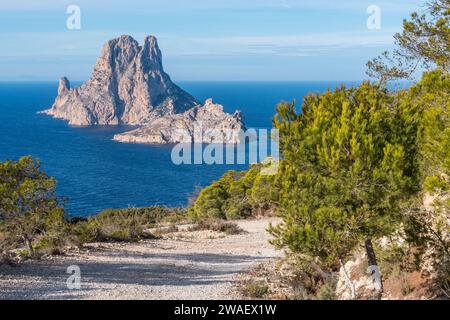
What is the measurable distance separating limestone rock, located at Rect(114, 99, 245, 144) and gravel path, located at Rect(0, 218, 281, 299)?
338ft

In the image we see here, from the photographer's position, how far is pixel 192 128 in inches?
5108

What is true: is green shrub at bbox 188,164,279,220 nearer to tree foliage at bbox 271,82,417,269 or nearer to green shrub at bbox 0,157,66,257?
green shrub at bbox 0,157,66,257

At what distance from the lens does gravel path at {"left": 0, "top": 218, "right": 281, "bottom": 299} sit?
33.3ft

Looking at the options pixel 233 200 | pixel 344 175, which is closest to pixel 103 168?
pixel 233 200

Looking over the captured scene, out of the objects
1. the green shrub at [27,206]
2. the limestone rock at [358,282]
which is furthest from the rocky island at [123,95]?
the limestone rock at [358,282]

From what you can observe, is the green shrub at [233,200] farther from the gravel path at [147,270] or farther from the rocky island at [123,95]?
the rocky island at [123,95]

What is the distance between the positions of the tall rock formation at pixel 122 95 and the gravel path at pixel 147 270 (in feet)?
534

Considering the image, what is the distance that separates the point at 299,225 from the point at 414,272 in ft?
9.90

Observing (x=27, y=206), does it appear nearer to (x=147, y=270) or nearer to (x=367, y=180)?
(x=147, y=270)

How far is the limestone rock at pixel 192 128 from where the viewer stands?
12319cm

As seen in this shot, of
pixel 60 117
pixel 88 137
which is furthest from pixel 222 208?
pixel 60 117

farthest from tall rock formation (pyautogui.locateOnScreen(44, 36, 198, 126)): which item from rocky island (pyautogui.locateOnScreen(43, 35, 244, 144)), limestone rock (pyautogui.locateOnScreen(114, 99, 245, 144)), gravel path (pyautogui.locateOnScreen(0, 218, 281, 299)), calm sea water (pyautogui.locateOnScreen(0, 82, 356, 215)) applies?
gravel path (pyautogui.locateOnScreen(0, 218, 281, 299))

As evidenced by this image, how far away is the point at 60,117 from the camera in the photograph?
190875 millimetres
